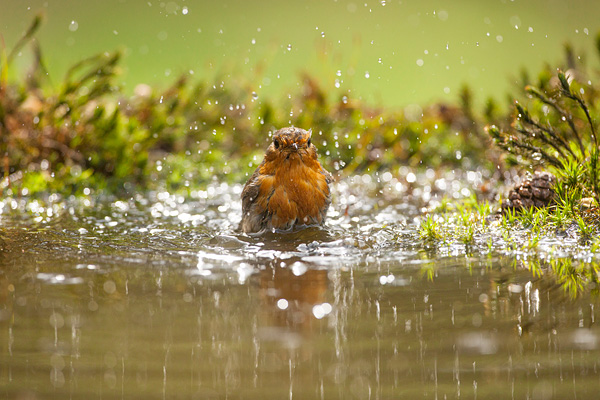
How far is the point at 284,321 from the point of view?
9.20 ft

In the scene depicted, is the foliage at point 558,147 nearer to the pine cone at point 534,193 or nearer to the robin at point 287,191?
the pine cone at point 534,193

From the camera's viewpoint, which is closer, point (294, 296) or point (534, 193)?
point (294, 296)

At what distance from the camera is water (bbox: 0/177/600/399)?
2229mm

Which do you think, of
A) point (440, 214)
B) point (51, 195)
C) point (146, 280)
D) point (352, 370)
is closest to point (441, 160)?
point (440, 214)

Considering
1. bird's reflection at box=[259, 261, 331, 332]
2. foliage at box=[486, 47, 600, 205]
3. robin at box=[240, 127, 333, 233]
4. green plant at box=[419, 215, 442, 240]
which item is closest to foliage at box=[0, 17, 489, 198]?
robin at box=[240, 127, 333, 233]

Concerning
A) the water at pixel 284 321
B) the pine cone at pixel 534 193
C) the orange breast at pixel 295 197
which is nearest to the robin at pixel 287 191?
the orange breast at pixel 295 197

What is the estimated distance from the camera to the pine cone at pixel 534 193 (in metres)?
4.67

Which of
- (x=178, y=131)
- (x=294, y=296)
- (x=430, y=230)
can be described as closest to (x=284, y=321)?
(x=294, y=296)

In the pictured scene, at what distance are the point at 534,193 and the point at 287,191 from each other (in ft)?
5.65

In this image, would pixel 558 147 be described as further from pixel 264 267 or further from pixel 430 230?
pixel 264 267

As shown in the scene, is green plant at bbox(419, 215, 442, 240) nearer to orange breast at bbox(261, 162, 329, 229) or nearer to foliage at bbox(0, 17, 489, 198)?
orange breast at bbox(261, 162, 329, 229)

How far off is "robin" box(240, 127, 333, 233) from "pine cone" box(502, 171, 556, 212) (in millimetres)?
1351

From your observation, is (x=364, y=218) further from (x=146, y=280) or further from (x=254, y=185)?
(x=146, y=280)

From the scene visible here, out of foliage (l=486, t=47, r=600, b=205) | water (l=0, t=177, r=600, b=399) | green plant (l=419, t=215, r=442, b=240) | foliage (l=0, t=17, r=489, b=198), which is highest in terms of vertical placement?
foliage (l=0, t=17, r=489, b=198)
